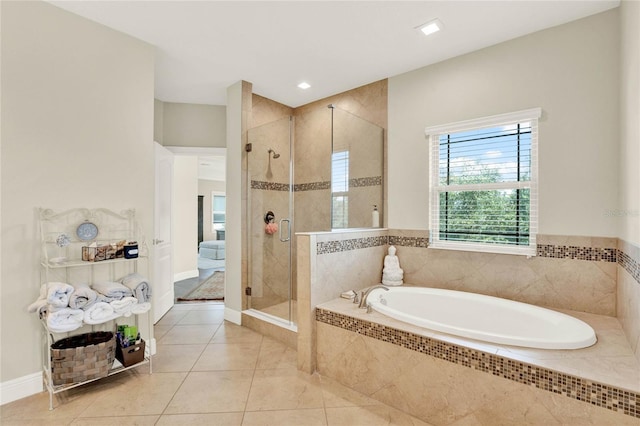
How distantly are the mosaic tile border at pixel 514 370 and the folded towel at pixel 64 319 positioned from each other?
180 centimetres

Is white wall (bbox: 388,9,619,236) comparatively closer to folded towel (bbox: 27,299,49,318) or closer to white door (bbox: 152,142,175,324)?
white door (bbox: 152,142,175,324)

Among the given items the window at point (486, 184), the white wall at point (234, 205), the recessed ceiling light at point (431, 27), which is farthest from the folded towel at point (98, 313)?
the recessed ceiling light at point (431, 27)

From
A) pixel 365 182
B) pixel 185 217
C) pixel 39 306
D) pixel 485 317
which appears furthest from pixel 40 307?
pixel 185 217

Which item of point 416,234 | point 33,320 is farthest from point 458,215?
point 33,320

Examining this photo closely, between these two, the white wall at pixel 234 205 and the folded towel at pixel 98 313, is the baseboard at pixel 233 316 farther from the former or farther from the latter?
the folded towel at pixel 98 313

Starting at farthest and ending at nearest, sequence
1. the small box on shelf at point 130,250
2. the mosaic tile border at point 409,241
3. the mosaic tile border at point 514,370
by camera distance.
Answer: the mosaic tile border at point 409,241 → the small box on shelf at point 130,250 → the mosaic tile border at point 514,370

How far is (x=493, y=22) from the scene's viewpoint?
7.65ft

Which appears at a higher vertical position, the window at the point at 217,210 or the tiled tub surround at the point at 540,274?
the window at the point at 217,210

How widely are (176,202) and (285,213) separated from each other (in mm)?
3297

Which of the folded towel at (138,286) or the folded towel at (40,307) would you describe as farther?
the folded towel at (138,286)

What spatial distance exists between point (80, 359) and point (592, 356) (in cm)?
299

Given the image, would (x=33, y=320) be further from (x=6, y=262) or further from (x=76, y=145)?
(x=76, y=145)

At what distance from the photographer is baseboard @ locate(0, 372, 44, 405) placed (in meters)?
1.96

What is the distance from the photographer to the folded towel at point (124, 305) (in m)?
2.15
